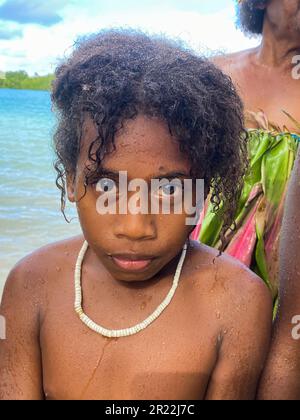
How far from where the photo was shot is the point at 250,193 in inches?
87.9

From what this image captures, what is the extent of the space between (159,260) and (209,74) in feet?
1.52

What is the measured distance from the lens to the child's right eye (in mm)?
1473

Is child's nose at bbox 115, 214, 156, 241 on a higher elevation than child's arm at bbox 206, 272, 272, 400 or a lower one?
higher

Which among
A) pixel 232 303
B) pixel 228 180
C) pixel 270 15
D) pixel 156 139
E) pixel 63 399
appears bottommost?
pixel 63 399

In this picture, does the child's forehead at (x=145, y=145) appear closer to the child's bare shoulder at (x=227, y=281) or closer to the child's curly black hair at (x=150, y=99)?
the child's curly black hair at (x=150, y=99)

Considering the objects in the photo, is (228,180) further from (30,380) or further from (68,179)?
(30,380)

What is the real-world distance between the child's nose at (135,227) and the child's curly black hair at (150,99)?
14cm

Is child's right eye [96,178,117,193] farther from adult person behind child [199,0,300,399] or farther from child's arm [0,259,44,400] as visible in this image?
adult person behind child [199,0,300,399]

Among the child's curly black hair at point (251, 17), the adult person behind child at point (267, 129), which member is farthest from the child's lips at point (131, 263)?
the child's curly black hair at point (251, 17)

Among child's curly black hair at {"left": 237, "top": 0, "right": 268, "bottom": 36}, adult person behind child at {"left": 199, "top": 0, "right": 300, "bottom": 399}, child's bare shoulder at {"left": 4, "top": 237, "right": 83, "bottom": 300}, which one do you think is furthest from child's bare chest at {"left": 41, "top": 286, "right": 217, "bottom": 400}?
child's curly black hair at {"left": 237, "top": 0, "right": 268, "bottom": 36}

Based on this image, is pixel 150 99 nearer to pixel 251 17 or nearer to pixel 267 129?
pixel 267 129

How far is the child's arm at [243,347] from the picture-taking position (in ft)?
5.18
